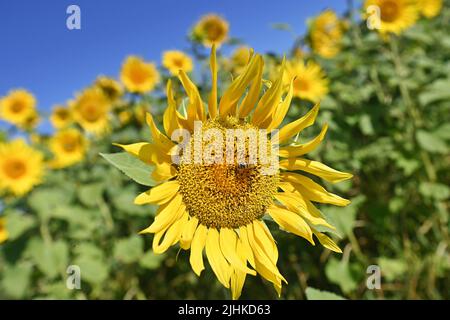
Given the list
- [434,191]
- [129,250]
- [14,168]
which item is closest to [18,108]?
[14,168]

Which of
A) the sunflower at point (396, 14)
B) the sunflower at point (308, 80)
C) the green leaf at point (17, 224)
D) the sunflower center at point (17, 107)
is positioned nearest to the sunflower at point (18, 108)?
the sunflower center at point (17, 107)

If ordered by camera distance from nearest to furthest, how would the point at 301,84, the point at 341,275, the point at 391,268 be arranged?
the point at 341,275, the point at 391,268, the point at 301,84

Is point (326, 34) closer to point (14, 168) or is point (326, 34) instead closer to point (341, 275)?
point (341, 275)

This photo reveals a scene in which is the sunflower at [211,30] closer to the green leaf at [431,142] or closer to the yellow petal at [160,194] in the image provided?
the green leaf at [431,142]

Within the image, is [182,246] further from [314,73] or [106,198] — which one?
[106,198]

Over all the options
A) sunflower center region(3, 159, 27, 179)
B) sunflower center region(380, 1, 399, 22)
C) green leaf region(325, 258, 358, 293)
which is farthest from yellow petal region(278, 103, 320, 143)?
sunflower center region(3, 159, 27, 179)

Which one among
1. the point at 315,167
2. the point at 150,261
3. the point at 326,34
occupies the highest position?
the point at 326,34
